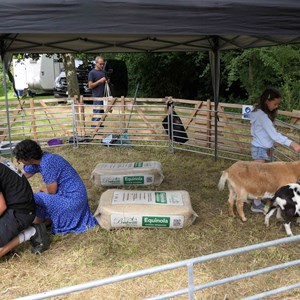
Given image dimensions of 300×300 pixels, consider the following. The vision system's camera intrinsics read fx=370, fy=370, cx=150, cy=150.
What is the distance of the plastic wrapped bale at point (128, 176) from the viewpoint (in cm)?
539

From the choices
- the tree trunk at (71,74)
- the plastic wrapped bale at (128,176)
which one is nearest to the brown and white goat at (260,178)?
the plastic wrapped bale at (128,176)

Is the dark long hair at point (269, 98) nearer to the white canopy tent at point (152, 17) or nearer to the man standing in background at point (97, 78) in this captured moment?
the white canopy tent at point (152, 17)

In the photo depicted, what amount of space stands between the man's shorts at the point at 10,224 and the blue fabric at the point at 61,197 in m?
0.46

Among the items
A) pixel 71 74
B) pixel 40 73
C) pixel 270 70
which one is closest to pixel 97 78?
pixel 71 74

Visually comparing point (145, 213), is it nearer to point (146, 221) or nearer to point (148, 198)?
point (146, 221)

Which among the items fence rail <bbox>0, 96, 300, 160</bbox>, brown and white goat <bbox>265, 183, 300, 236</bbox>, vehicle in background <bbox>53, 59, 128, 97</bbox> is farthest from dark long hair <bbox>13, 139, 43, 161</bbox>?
vehicle in background <bbox>53, 59, 128, 97</bbox>

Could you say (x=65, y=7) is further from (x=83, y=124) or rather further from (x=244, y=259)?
(x=83, y=124)

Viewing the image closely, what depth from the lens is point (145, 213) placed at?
3.98 m

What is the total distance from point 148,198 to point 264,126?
5.23ft

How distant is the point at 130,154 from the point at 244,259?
15.0 feet

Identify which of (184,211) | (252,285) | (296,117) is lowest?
(252,285)

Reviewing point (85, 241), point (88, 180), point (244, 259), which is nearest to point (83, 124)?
point (88, 180)

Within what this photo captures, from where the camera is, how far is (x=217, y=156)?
726 centimetres

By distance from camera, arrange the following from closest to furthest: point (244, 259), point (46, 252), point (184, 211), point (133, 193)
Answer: point (244, 259)
point (46, 252)
point (184, 211)
point (133, 193)
